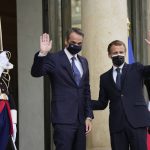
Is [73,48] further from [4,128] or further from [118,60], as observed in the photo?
[4,128]

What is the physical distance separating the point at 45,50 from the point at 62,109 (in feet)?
2.12

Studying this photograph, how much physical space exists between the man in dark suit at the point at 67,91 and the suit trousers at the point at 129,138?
39cm

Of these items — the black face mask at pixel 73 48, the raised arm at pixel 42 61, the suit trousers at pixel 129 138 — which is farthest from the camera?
the suit trousers at pixel 129 138

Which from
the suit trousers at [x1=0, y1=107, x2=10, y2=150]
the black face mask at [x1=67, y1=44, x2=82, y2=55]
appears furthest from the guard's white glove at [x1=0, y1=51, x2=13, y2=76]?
the black face mask at [x1=67, y1=44, x2=82, y2=55]

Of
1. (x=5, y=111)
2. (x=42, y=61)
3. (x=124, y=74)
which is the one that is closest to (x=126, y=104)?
(x=124, y=74)

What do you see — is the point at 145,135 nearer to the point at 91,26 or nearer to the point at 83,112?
the point at 83,112

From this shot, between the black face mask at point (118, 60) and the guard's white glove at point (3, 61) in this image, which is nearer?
the guard's white glove at point (3, 61)

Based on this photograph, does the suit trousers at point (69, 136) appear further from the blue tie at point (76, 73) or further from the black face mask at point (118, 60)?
the black face mask at point (118, 60)

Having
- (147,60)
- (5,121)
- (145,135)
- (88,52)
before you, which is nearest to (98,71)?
(88,52)

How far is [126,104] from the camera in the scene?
6953 mm

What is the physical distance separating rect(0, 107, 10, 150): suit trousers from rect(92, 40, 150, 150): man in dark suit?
1.26 meters

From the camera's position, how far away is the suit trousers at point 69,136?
21.5 ft

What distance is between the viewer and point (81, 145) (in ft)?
21.9

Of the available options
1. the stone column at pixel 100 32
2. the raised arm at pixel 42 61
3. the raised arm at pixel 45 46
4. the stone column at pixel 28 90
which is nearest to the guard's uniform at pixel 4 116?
the raised arm at pixel 42 61
